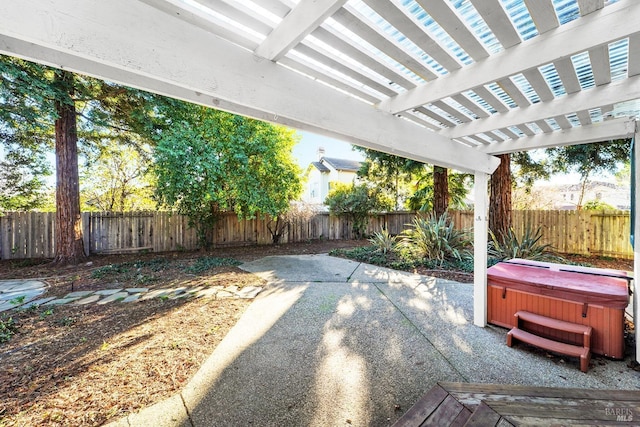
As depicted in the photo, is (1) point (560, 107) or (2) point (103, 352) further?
(2) point (103, 352)

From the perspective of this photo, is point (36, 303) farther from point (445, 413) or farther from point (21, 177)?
point (21, 177)

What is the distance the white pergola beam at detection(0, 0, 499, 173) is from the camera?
33.6 inches

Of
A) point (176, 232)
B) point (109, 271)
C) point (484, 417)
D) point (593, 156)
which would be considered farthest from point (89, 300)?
point (593, 156)

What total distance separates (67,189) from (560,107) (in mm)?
8659

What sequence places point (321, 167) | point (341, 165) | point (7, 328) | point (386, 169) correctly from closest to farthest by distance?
1. point (7, 328)
2. point (386, 169)
3. point (341, 165)
4. point (321, 167)

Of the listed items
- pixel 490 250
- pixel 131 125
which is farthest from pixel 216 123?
pixel 490 250

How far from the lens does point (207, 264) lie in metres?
5.71

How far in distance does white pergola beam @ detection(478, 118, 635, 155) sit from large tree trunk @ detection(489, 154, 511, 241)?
11.2 feet

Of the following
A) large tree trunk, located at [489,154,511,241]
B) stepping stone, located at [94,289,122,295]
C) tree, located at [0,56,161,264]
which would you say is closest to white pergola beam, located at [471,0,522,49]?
stepping stone, located at [94,289,122,295]

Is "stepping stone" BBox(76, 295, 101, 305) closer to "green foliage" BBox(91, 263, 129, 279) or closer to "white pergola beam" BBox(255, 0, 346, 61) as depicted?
"green foliage" BBox(91, 263, 129, 279)

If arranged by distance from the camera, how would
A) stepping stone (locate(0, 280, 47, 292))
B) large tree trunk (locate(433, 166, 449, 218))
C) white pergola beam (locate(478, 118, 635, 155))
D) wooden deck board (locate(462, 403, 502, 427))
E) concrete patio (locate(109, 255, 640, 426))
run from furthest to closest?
1. large tree trunk (locate(433, 166, 449, 218))
2. stepping stone (locate(0, 280, 47, 292))
3. white pergola beam (locate(478, 118, 635, 155))
4. concrete patio (locate(109, 255, 640, 426))
5. wooden deck board (locate(462, 403, 502, 427))

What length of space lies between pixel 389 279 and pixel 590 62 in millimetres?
3809

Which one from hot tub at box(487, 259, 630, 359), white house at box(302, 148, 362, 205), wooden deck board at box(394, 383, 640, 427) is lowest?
wooden deck board at box(394, 383, 640, 427)

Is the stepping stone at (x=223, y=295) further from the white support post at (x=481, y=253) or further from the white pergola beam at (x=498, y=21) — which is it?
the white pergola beam at (x=498, y=21)
